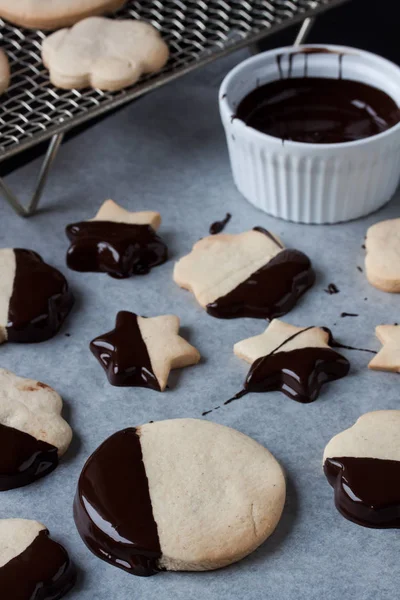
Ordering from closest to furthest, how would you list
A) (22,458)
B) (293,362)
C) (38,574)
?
(38,574)
(22,458)
(293,362)

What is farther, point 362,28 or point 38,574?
point 362,28

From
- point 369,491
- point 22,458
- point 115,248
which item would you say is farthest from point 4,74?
point 369,491

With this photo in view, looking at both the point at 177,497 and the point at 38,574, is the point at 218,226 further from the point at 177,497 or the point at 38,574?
the point at 38,574

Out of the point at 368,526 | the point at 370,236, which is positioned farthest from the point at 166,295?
the point at 368,526

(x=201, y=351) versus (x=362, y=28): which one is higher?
(x=362, y=28)

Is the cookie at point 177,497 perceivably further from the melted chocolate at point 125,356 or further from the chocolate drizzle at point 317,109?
the chocolate drizzle at point 317,109

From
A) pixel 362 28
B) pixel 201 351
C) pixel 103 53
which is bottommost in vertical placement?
pixel 201 351

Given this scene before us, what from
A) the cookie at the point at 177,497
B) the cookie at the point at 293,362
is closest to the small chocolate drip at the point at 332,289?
the cookie at the point at 293,362
